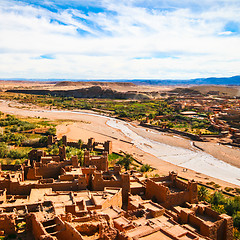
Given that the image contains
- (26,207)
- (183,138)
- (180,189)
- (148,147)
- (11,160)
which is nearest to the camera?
(26,207)

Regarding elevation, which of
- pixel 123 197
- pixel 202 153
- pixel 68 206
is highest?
pixel 68 206

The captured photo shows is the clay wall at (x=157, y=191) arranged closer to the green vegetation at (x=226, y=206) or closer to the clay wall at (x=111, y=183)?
the clay wall at (x=111, y=183)

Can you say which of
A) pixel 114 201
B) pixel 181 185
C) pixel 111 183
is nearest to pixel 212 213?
pixel 181 185

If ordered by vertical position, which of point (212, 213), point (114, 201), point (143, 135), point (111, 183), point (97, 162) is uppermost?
point (97, 162)

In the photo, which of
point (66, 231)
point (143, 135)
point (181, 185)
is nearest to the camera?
point (66, 231)

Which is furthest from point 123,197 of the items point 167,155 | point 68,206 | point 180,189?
point 167,155

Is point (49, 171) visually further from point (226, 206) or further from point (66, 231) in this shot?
point (226, 206)

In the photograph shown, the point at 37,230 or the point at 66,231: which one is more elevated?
the point at 66,231

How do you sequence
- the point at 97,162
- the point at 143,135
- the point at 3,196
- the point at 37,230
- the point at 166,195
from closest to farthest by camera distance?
the point at 37,230
the point at 3,196
the point at 166,195
the point at 97,162
the point at 143,135

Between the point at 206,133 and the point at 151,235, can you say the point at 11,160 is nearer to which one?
the point at 151,235

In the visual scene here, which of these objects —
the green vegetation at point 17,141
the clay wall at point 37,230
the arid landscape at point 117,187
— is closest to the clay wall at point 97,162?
the arid landscape at point 117,187

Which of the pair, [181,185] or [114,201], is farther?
[181,185]
